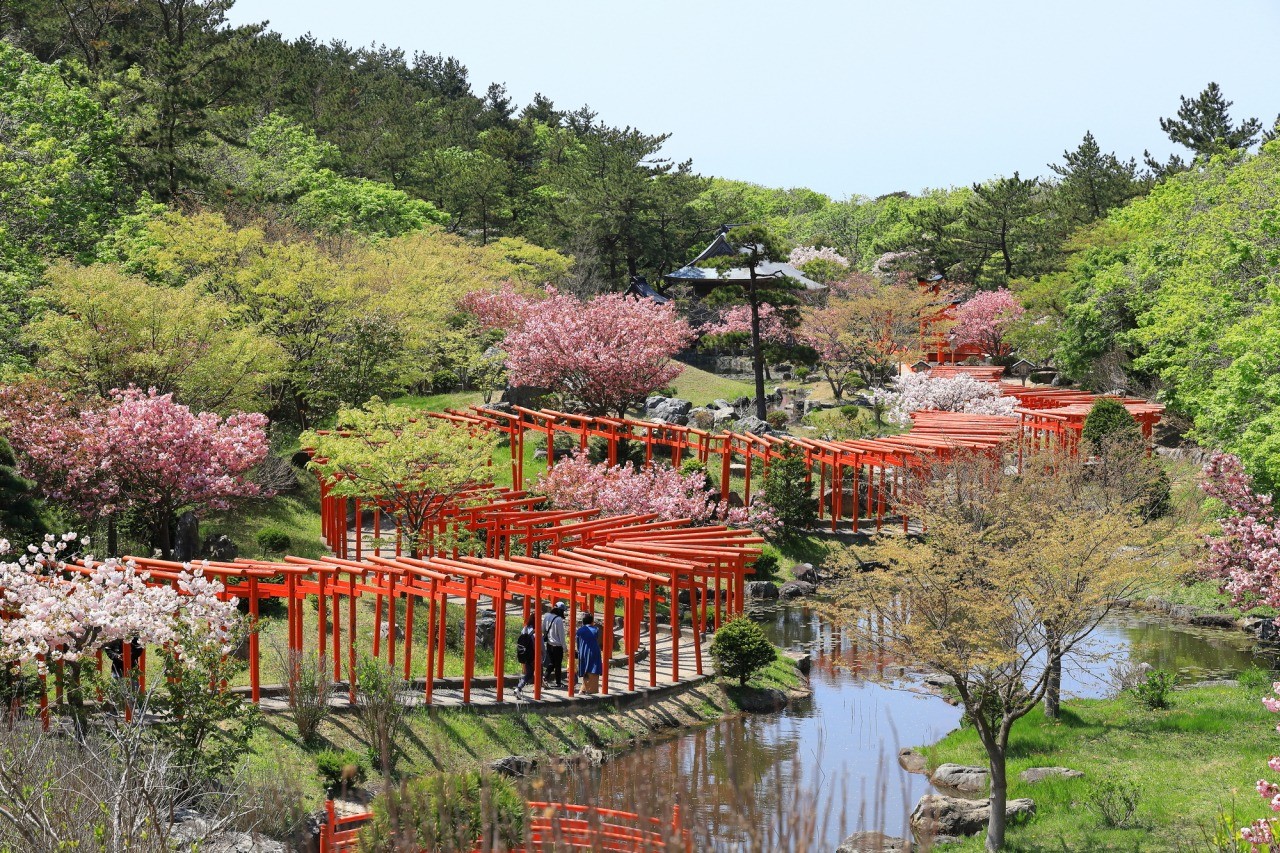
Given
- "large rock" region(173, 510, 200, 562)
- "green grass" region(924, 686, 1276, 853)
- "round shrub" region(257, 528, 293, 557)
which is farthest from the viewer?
"round shrub" region(257, 528, 293, 557)

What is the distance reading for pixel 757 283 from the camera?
40.3m

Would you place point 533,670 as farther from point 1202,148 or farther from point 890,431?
point 1202,148

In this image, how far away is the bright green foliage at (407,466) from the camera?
23.4 meters

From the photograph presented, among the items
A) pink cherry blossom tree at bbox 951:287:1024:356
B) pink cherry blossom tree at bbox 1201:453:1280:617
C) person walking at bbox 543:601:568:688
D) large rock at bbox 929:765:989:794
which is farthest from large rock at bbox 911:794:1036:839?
pink cherry blossom tree at bbox 951:287:1024:356

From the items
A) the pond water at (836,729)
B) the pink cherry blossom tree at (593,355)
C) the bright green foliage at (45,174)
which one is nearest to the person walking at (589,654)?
the pond water at (836,729)

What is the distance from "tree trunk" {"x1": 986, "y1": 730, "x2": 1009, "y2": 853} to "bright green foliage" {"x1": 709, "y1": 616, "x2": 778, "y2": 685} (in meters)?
6.57

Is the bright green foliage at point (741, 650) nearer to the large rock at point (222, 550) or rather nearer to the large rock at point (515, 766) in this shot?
the large rock at point (515, 766)

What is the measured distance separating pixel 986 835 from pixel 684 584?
25.7 ft

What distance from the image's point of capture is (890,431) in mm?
41219

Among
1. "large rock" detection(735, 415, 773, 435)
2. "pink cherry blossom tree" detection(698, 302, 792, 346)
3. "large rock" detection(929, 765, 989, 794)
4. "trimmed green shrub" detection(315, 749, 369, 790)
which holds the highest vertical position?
"pink cherry blossom tree" detection(698, 302, 792, 346)

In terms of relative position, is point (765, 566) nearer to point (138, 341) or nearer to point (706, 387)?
point (138, 341)

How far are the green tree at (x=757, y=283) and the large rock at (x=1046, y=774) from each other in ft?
76.8

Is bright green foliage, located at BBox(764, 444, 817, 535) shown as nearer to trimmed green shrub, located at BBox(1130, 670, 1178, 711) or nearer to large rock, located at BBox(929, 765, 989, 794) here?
trimmed green shrub, located at BBox(1130, 670, 1178, 711)

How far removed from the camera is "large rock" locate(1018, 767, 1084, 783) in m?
15.9
